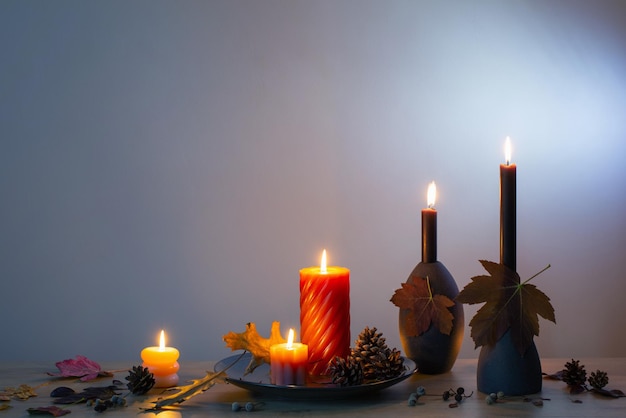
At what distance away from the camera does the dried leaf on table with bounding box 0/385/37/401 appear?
39.0 inches

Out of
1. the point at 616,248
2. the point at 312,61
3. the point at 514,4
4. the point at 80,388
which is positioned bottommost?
the point at 80,388

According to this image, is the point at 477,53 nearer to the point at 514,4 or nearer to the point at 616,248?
the point at 514,4

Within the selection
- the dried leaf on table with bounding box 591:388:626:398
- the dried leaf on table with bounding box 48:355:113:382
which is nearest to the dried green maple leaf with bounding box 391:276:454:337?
the dried leaf on table with bounding box 591:388:626:398

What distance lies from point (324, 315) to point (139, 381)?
10.1 inches

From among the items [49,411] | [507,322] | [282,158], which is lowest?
Result: [49,411]

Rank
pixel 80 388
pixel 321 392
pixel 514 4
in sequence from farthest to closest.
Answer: pixel 514 4 < pixel 80 388 < pixel 321 392

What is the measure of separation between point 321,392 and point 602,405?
0.34 meters

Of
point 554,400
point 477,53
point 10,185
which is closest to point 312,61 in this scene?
point 477,53

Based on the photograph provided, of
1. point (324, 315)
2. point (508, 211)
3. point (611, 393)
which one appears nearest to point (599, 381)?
point (611, 393)

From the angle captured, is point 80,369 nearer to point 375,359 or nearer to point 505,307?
point 375,359

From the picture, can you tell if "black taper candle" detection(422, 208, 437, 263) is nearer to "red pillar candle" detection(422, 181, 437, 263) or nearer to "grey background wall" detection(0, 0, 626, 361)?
"red pillar candle" detection(422, 181, 437, 263)

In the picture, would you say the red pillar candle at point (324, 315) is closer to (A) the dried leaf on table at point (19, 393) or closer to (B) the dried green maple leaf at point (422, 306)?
(B) the dried green maple leaf at point (422, 306)

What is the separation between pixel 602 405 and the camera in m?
0.94

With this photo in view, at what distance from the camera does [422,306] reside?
1.08m
